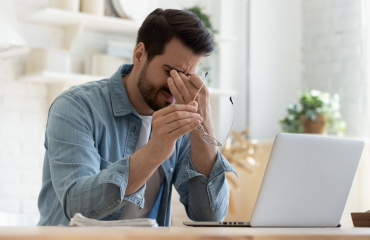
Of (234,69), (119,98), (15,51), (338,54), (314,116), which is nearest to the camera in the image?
(119,98)

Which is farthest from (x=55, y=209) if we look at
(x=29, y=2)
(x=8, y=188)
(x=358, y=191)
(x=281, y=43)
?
(x=281, y=43)

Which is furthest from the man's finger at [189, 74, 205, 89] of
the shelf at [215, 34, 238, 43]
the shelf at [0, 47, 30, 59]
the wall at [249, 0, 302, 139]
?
the wall at [249, 0, 302, 139]

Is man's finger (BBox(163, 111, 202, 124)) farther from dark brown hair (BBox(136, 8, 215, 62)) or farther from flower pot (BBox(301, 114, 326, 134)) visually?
flower pot (BBox(301, 114, 326, 134))

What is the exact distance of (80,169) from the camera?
3.70ft

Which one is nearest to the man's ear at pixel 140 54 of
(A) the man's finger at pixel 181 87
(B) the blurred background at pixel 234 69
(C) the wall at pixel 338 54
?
(A) the man's finger at pixel 181 87

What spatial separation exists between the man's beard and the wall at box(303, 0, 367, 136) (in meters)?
1.82

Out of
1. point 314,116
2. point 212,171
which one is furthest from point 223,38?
point 212,171

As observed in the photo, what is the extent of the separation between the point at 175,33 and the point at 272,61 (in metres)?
1.86

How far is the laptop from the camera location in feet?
3.03

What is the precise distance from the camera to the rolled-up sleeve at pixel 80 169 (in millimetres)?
1059

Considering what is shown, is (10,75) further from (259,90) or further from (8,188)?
(259,90)

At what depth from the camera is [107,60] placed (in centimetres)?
240

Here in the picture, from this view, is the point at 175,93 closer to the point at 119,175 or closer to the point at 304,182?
the point at 119,175

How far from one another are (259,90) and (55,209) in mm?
2045
